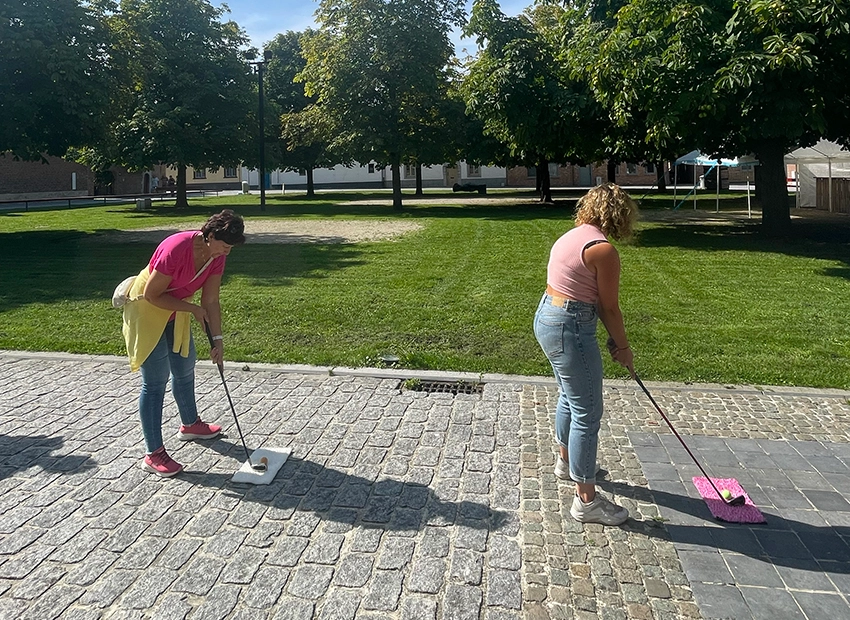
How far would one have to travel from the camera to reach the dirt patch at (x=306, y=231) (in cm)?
1896

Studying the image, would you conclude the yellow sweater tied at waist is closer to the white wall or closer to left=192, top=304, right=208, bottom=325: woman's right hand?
left=192, top=304, right=208, bottom=325: woman's right hand

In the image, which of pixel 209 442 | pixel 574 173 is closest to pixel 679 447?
pixel 209 442

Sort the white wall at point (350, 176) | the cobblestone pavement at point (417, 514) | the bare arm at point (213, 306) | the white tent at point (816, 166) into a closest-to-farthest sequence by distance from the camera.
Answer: the cobblestone pavement at point (417, 514)
the bare arm at point (213, 306)
the white tent at point (816, 166)
the white wall at point (350, 176)

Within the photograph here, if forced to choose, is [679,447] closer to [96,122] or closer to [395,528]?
[395,528]

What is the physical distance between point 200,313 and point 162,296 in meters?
0.25

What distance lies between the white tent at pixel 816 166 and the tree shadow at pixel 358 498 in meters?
22.7

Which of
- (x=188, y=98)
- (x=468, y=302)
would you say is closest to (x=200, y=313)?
(x=468, y=302)

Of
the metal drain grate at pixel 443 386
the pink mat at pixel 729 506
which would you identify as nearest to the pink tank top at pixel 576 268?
the pink mat at pixel 729 506

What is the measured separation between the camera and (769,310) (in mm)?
9539

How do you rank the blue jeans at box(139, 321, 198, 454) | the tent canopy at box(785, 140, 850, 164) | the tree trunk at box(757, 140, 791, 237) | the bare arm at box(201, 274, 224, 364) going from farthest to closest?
the tent canopy at box(785, 140, 850, 164) < the tree trunk at box(757, 140, 791, 237) < the bare arm at box(201, 274, 224, 364) < the blue jeans at box(139, 321, 198, 454)

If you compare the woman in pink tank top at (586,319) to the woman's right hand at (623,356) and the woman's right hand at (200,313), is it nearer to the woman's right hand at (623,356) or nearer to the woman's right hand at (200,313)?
the woman's right hand at (623,356)

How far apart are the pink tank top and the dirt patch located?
563 inches

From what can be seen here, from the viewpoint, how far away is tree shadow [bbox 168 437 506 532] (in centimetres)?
413

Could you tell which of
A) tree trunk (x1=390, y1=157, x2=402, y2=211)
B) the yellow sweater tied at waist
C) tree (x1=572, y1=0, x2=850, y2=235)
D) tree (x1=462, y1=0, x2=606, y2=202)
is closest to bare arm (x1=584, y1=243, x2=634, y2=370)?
the yellow sweater tied at waist
